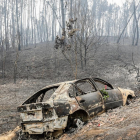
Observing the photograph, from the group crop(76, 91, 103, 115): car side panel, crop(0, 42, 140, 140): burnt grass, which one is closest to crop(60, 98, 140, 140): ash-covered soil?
crop(0, 42, 140, 140): burnt grass

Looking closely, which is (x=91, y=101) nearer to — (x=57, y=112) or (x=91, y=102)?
(x=91, y=102)

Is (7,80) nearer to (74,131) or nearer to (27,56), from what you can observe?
(27,56)

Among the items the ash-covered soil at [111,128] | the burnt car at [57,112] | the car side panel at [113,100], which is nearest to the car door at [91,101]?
the burnt car at [57,112]

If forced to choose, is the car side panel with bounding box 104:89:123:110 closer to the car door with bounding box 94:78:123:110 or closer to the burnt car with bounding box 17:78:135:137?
the car door with bounding box 94:78:123:110

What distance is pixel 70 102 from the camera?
463cm

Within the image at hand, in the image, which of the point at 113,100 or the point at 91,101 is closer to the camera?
the point at 91,101

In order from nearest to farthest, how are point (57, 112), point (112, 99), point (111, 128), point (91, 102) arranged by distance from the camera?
point (111, 128), point (57, 112), point (91, 102), point (112, 99)

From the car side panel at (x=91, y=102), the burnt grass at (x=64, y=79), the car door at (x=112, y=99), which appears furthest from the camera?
the car door at (x=112, y=99)

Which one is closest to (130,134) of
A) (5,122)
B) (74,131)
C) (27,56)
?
(74,131)

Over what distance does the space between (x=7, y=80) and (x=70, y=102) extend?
48.1ft

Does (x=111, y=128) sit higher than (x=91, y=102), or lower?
lower

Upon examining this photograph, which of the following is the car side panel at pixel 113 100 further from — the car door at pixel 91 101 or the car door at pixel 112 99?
the car door at pixel 91 101

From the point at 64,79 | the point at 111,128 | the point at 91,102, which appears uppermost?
the point at 91,102

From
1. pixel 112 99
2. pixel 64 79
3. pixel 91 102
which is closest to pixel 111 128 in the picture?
pixel 91 102
